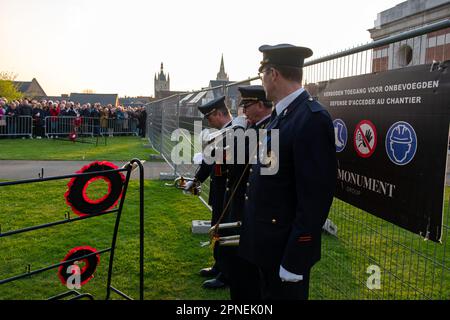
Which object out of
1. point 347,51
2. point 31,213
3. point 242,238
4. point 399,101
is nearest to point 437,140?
point 399,101

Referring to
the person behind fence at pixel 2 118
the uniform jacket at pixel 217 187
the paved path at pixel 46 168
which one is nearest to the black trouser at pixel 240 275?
the uniform jacket at pixel 217 187

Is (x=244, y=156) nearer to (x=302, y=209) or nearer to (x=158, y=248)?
(x=302, y=209)

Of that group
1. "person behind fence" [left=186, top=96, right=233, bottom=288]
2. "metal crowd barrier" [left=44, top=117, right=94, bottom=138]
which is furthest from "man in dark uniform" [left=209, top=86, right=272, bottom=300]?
"metal crowd barrier" [left=44, top=117, right=94, bottom=138]

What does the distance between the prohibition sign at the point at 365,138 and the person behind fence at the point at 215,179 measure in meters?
1.54

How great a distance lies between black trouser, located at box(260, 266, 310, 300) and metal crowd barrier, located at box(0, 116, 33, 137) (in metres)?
21.8

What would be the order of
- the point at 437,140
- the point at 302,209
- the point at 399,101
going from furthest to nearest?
1. the point at 399,101
2. the point at 302,209
3. the point at 437,140

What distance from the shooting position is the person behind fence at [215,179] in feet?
13.9

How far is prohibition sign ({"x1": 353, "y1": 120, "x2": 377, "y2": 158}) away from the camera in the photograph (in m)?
2.74

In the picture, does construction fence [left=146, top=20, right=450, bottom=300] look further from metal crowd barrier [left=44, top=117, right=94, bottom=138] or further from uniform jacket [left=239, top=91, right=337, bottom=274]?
metal crowd barrier [left=44, top=117, right=94, bottom=138]

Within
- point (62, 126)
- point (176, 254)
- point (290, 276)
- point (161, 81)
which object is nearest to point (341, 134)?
point (290, 276)

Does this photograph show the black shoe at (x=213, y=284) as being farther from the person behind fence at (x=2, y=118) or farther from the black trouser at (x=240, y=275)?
the person behind fence at (x=2, y=118)

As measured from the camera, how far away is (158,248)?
18.5ft

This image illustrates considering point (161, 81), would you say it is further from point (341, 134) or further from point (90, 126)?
point (341, 134)

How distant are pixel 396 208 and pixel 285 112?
903mm
